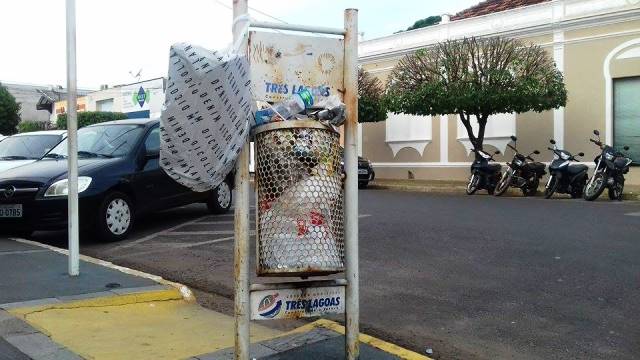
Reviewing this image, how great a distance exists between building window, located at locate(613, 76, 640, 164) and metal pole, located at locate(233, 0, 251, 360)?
17.9 m

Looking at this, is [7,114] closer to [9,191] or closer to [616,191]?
[9,191]

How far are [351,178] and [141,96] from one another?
37.1m

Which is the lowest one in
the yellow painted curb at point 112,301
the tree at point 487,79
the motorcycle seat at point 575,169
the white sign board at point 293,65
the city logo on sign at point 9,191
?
the yellow painted curb at point 112,301

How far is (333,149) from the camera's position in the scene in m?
3.28

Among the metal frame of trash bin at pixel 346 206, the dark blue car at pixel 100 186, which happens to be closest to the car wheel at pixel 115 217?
the dark blue car at pixel 100 186

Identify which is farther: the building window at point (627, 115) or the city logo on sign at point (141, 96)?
the city logo on sign at point (141, 96)

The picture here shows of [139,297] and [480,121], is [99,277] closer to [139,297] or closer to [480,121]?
[139,297]

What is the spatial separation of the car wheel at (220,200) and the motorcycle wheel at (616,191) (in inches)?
349

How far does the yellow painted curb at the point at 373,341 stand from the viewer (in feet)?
13.0

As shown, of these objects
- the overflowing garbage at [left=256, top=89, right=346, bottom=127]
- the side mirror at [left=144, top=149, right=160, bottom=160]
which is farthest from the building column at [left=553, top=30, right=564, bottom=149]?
the overflowing garbage at [left=256, top=89, right=346, bottom=127]

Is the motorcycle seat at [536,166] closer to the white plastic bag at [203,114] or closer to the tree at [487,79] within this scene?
the tree at [487,79]

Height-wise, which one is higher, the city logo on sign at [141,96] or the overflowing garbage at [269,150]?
the city logo on sign at [141,96]

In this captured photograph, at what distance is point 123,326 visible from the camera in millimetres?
4535

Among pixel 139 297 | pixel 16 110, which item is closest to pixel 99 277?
pixel 139 297
